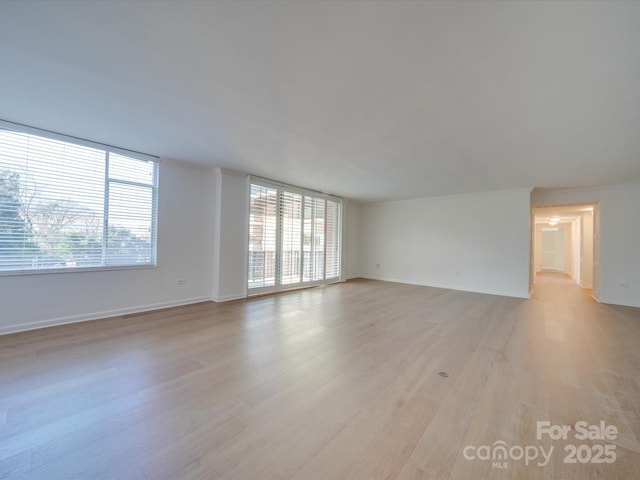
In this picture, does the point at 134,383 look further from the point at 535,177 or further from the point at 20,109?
the point at 535,177

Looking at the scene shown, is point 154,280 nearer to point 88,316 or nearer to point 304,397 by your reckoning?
point 88,316

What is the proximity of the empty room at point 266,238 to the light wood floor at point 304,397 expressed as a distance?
2 cm

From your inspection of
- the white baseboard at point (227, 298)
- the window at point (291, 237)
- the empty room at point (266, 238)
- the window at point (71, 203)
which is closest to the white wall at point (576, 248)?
the empty room at point (266, 238)

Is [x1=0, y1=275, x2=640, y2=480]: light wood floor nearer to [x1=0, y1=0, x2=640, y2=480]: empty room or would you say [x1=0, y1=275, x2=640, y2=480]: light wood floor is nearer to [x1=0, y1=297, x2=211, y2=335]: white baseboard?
[x1=0, y1=0, x2=640, y2=480]: empty room

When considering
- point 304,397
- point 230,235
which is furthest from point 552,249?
point 304,397

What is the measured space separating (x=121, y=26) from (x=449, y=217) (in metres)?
7.09

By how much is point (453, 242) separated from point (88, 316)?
7607mm

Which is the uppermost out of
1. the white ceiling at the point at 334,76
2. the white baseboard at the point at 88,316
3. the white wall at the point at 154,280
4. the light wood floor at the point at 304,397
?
the white ceiling at the point at 334,76

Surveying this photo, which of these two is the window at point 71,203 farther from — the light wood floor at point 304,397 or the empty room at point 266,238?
the light wood floor at point 304,397

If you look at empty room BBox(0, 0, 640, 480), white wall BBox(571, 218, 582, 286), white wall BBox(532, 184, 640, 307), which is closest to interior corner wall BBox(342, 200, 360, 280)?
empty room BBox(0, 0, 640, 480)

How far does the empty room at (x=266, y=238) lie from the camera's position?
148cm

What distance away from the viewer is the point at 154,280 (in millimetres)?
4199

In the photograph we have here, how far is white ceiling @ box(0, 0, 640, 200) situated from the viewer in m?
1.54

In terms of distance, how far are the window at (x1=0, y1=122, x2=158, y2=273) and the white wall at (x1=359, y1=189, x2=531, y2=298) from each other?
613 centimetres
